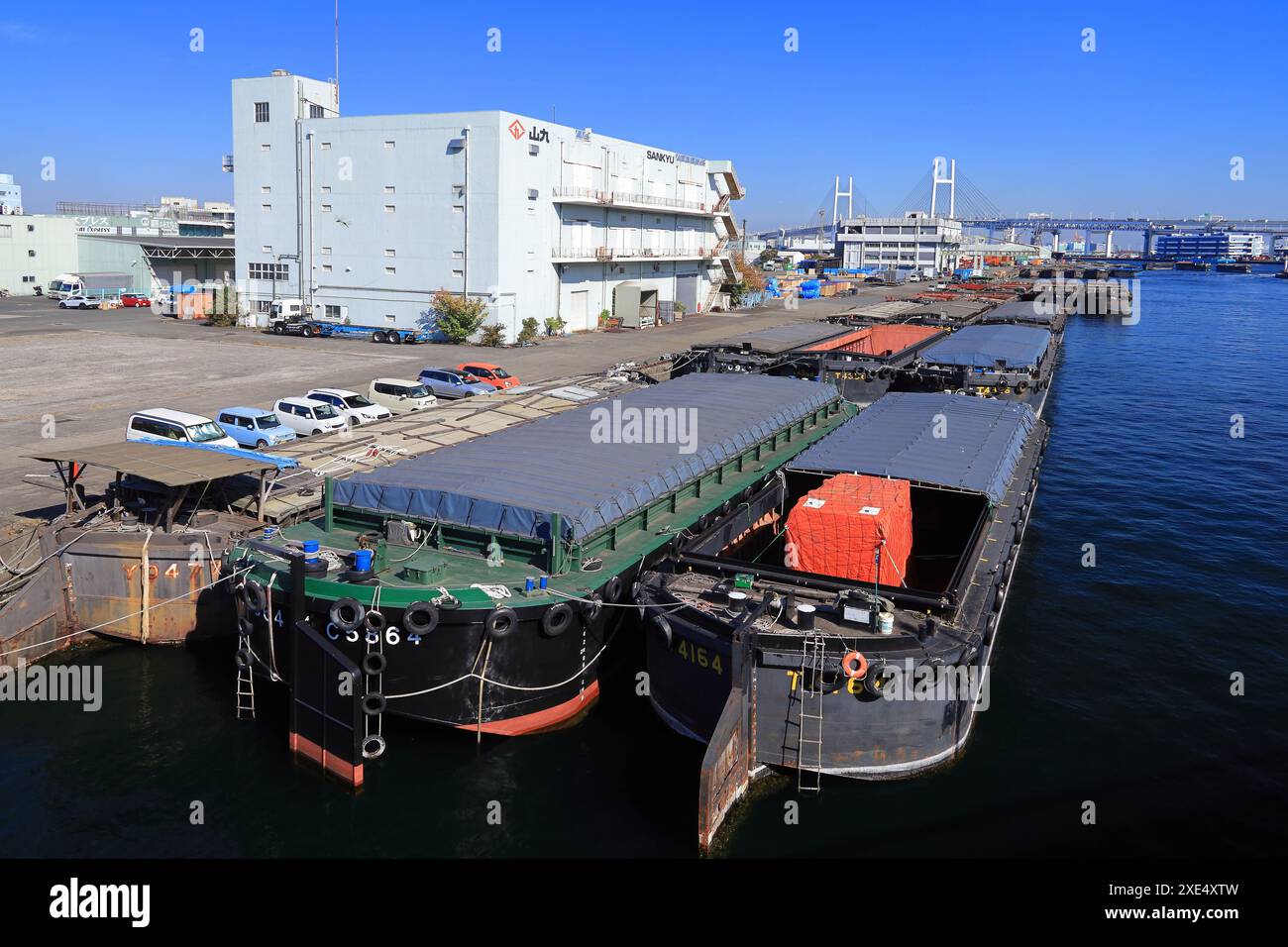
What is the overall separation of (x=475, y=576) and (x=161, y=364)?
40.9m

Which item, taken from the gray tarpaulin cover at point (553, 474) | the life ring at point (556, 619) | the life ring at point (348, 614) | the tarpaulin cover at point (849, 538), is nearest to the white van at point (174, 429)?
the gray tarpaulin cover at point (553, 474)

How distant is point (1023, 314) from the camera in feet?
224

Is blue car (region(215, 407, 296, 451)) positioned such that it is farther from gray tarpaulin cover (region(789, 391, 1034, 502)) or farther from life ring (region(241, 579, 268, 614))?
gray tarpaulin cover (region(789, 391, 1034, 502))

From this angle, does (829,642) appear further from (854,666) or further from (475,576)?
(475,576)

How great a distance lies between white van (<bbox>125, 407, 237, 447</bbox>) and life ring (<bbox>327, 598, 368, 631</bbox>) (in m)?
14.2

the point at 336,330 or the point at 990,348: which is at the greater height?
the point at 336,330

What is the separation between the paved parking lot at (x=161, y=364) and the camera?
34906mm

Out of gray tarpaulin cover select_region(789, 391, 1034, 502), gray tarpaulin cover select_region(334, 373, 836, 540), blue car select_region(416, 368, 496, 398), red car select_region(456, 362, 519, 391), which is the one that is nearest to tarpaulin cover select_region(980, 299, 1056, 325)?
red car select_region(456, 362, 519, 391)

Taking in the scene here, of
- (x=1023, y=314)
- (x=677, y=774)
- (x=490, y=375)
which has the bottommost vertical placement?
(x=677, y=774)

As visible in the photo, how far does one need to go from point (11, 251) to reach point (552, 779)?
93073 mm

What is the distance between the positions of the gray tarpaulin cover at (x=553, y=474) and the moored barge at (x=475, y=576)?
40 mm

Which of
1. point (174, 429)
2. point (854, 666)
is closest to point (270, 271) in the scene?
point (174, 429)
